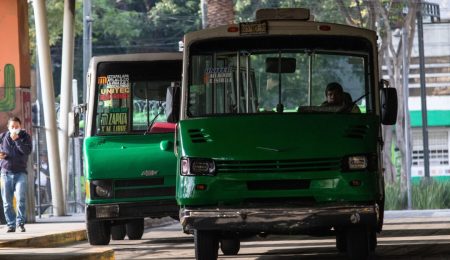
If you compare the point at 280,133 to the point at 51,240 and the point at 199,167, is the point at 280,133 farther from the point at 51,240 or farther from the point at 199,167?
the point at 51,240

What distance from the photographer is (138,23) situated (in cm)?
5325

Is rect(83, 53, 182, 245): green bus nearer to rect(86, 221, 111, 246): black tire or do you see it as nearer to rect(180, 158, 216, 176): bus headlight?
rect(86, 221, 111, 246): black tire

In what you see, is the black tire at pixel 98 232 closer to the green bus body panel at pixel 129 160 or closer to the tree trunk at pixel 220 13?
the green bus body panel at pixel 129 160

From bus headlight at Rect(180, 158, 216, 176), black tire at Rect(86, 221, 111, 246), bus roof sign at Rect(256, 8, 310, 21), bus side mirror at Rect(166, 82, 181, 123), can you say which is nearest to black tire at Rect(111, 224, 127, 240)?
black tire at Rect(86, 221, 111, 246)

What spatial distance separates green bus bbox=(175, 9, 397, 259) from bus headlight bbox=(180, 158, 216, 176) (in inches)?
0.4

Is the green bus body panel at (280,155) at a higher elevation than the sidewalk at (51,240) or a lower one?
higher

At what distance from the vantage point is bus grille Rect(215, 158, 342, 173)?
1307 centimetres

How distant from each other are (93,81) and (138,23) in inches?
1366

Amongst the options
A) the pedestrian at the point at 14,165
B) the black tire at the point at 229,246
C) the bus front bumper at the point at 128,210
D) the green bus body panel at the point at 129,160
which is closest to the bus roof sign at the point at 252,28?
the black tire at the point at 229,246

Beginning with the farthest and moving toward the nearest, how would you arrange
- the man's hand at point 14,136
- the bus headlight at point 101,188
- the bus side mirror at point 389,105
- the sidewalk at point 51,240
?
the man's hand at point 14,136 < the bus headlight at point 101,188 < the sidewalk at point 51,240 < the bus side mirror at point 389,105

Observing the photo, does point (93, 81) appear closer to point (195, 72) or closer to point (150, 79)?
point (150, 79)

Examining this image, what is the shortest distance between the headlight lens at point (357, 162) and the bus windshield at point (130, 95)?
6.04 meters

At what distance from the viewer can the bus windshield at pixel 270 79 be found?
1384cm

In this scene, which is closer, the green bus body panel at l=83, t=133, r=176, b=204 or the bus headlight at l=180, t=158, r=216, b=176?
the bus headlight at l=180, t=158, r=216, b=176
